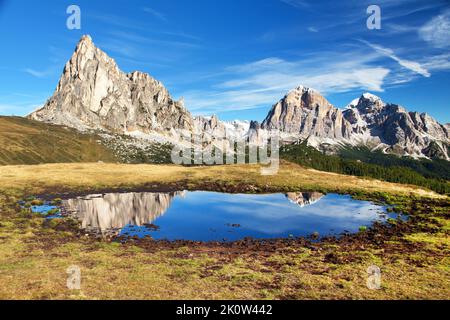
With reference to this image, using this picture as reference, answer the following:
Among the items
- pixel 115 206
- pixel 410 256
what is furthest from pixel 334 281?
pixel 115 206

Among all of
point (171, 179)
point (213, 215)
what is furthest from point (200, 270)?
point (171, 179)

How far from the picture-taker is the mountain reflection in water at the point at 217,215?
43.3 meters

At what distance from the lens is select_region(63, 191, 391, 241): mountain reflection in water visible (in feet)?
142

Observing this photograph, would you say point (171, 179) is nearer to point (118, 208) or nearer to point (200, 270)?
point (118, 208)

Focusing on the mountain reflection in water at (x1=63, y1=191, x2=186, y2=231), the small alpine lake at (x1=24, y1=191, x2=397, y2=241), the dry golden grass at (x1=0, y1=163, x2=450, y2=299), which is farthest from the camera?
the mountain reflection in water at (x1=63, y1=191, x2=186, y2=231)

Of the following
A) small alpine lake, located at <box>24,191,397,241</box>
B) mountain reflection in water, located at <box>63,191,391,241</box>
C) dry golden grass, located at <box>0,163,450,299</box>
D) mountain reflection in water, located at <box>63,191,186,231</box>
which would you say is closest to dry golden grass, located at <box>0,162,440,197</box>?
mountain reflection in water, located at <box>63,191,391,241</box>

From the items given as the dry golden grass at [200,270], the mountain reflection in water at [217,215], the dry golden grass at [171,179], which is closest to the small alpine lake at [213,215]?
the mountain reflection in water at [217,215]

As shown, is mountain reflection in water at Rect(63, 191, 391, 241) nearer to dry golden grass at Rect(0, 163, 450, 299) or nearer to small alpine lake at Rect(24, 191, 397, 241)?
small alpine lake at Rect(24, 191, 397, 241)

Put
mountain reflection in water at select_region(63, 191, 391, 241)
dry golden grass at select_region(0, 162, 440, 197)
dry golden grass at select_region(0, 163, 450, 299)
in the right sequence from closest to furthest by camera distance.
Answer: dry golden grass at select_region(0, 163, 450, 299)
mountain reflection in water at select_region(63, 191, 391, 241)
dry golden grass at select_region(0, 162, 440, 197)

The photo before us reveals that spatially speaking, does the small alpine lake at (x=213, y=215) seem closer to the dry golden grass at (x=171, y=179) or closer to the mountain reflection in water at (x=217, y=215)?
the mountain reflection in water at (x=217, y=215)

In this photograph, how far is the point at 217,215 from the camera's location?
5528 cm
